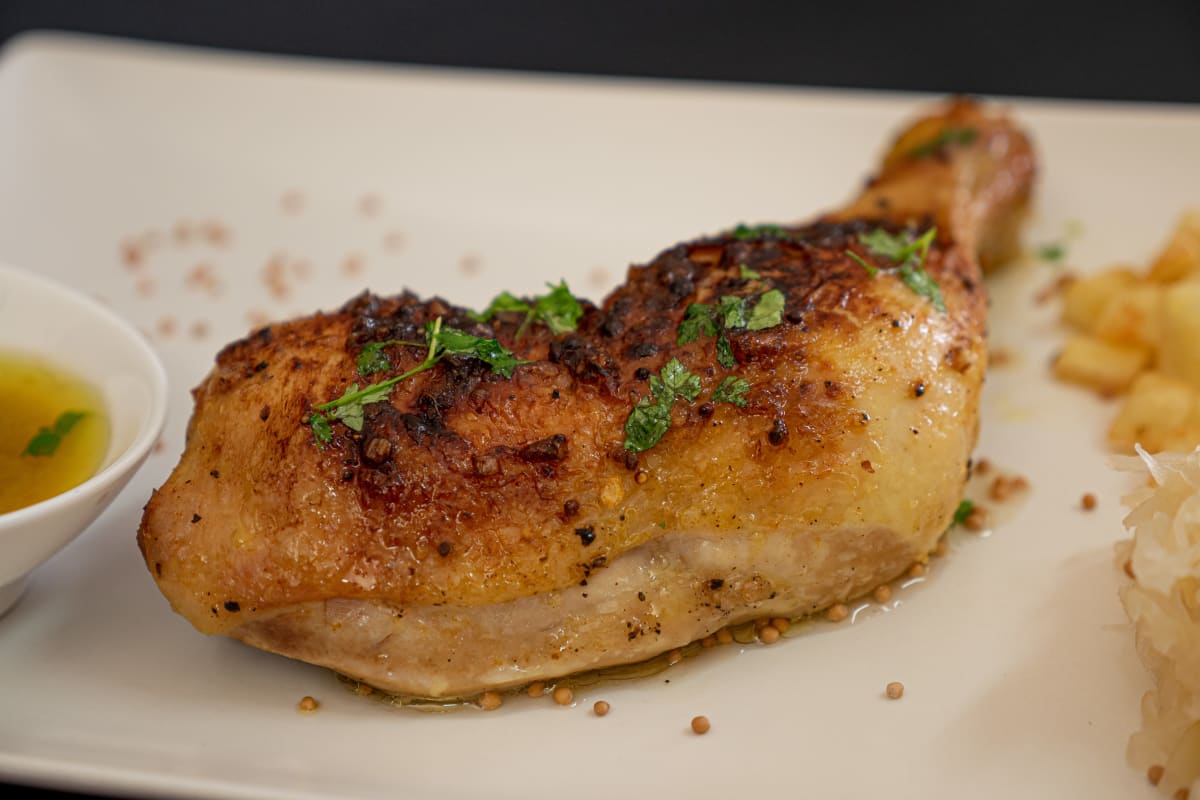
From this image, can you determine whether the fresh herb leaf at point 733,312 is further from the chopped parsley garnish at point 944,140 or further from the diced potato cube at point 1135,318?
the diced potato cube at point 1135,318

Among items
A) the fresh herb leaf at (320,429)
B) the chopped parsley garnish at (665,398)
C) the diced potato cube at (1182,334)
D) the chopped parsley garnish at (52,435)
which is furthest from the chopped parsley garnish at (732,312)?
the chopped parsley garnish at (52,435)

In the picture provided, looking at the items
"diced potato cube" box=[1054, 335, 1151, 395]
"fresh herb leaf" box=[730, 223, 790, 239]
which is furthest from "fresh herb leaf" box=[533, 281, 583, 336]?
"diced potato cube" box=[1054, 335, 1151, 395]

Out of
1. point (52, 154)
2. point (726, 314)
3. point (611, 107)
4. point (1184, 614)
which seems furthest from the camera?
point (611, 107)

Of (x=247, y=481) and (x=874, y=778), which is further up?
(x=247, y=481)

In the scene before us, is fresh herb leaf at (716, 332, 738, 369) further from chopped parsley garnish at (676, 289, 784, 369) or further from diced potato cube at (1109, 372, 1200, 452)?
diced potato cube at (1109, 372, 1200, 452)

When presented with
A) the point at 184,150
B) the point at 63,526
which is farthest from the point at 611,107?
the point at 63,526

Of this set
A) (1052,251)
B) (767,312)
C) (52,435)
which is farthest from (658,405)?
(1052,251)

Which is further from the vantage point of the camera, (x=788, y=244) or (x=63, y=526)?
(x=788, y=244)

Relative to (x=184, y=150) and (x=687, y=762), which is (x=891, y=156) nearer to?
(x=687, y=762)
